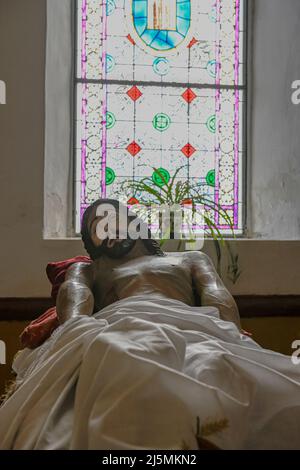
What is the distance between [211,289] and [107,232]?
528 mm

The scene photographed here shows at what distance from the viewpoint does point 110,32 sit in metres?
4.56

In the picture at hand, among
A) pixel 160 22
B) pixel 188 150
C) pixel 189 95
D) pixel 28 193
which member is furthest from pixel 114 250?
pixel 160 22

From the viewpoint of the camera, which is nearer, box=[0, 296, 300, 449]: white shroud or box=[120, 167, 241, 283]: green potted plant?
box=[0, 296, 300, 449]: white shroud

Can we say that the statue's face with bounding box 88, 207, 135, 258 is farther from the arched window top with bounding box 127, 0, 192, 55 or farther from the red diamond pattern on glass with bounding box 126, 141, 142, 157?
the arched window top with bounding box 127, 0, 192, 55

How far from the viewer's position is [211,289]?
2645 millimetres

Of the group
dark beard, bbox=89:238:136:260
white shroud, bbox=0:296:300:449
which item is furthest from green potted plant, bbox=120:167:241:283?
white shroud, bbox=0:296:300:449

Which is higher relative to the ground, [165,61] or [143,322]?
[165,61]

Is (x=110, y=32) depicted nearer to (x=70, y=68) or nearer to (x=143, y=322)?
(x=70, y=68)

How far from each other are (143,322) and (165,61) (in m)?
3.16

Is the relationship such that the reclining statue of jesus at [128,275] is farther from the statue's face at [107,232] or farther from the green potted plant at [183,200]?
the green potted plant at [183,200]

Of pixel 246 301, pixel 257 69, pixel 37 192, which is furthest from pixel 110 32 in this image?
pixel 246 301

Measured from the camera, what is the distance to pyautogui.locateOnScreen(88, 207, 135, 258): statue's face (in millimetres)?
2844

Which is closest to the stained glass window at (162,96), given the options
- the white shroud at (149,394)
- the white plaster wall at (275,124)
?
the white plaster wall at (275,124)

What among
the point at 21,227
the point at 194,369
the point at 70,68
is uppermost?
the point at 70,68
